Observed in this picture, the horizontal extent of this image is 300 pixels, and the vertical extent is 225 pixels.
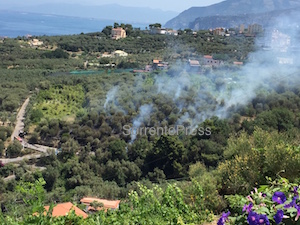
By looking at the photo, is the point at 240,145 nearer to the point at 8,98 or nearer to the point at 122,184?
the point at 122,184

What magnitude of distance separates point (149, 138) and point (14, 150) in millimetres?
5140

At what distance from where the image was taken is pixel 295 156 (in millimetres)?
3143

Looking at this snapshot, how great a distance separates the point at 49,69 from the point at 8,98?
8.45 meters

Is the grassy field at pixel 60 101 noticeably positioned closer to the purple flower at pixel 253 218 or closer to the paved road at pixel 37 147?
the paved road at pixel 37 147

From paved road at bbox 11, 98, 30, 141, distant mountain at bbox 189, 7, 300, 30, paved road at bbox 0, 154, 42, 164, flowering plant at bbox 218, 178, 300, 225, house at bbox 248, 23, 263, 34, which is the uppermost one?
distant mountain at bbox 189, 7, 300, 30

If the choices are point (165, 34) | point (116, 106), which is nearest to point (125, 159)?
point (116, 106)

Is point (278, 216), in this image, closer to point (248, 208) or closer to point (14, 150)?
point (248, 208)

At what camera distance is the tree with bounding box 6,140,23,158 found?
1255 centimetres

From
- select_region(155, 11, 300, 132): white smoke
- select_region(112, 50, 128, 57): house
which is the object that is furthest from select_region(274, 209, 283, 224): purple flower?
select_region(112, 50, 128, 57): house

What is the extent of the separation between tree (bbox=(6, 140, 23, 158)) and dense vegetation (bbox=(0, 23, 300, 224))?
0.04 metres

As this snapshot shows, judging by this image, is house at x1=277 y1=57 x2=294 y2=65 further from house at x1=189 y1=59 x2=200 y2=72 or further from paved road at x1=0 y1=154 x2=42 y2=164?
paved road at x1=0 y1=154 x2=42 y2=164

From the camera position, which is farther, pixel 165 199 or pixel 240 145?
pixel 240 145

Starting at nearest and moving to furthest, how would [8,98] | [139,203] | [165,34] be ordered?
[139,203] → [8,98] → [165,34]

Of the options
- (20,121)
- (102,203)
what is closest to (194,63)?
(20,121)
